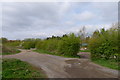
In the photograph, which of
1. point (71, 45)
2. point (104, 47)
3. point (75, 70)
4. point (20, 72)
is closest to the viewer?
point (20, 72)

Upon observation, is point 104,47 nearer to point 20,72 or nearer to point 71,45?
point 71,45

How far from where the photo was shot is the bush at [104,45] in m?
7.50

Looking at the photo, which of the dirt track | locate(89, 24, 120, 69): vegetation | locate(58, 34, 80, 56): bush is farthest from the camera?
locate(58, 34, 80, 56): bush

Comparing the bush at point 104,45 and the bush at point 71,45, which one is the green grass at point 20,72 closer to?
the bush at point 104,45

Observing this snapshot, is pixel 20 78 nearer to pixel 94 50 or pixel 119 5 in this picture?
pixel 94 50

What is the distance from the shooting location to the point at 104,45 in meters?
8.14

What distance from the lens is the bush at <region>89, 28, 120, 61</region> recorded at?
24.6 ft

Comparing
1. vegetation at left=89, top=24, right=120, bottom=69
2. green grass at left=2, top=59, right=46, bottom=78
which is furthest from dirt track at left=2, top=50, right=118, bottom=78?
vegetation at left=89, top=24, right=120, bottom=69

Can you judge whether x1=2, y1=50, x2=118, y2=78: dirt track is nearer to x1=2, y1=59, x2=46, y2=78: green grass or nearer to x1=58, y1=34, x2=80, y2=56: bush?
x1=2, y1=59, x2=46, y2=78: green grass

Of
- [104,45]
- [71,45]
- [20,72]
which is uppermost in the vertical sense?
[104,45]

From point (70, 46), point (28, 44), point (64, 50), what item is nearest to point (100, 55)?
point (70, 46)

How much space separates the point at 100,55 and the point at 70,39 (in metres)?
4.66

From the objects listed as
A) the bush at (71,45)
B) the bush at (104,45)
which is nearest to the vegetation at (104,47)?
the bush at (104,45)

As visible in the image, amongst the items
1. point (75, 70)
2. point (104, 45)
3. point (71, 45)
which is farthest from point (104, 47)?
point (71, 45)
